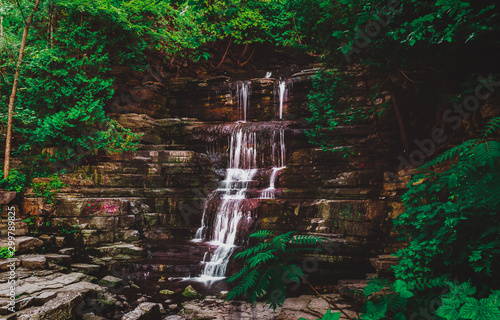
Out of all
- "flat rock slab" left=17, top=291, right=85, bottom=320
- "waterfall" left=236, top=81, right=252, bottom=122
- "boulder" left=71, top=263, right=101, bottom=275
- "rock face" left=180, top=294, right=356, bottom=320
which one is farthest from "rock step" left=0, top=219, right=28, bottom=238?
"waterfall" left=236, top=81, right=252, bottom=122

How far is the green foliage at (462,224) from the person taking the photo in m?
1.84

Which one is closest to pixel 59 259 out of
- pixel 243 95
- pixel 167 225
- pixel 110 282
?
pixel 110 282

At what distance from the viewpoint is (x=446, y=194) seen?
3541 millimetres

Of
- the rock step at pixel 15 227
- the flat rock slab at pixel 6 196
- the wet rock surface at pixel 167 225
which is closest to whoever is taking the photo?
the wet rock surface at pixel 167 225

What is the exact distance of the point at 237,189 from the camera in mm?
8789

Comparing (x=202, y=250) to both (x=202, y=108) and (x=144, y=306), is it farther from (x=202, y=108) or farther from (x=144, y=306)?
(x=202, y=108)

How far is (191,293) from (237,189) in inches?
165

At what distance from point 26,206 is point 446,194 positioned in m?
9.39

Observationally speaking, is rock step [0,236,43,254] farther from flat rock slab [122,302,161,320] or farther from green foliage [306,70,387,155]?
green foliage [306,70,387,155]

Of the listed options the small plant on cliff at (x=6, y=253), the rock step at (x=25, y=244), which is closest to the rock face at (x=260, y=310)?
the small plant on cliff at (x=6, y=253)

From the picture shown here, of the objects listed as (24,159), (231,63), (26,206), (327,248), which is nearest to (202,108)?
(231,63)

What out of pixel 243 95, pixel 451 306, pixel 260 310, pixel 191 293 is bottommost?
pixel 191 293

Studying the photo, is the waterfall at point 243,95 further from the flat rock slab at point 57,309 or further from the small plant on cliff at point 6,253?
the flat rock slab at point 57,309

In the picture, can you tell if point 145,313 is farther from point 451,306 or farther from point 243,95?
point 243,95
